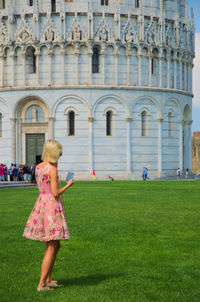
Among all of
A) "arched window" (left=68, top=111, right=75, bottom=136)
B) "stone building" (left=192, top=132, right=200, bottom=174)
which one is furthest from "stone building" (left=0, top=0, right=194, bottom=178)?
"stone building" (left=192, top=132, right=200, bottom=174)

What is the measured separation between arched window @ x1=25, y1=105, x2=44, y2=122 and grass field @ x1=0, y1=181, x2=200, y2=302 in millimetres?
35502

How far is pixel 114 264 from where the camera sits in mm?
9500

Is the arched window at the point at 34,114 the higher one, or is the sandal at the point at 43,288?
the arched window at the point at 34,114

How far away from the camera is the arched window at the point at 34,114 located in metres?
52.0

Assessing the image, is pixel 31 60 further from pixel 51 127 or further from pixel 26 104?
pixel 51 127

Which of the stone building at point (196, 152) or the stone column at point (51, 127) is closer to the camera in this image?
the stone column at point (51, 127)

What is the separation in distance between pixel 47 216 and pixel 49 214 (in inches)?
1.6

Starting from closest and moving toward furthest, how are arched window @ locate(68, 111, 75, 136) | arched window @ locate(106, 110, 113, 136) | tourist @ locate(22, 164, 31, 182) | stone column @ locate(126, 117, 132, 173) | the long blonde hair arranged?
1. the long blonde hair
2. tourist @ locate(22, 164, 31, 182)
3. arched window @ locate(68, 111, 75, 136)
4. stone column @ locate(126, 117, 132, 173)
5. arched window @ locate(106, 110, 113, 136)

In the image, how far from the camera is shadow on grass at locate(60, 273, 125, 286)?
8.20 m

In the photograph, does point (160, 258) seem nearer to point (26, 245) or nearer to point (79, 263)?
point (79, 263)

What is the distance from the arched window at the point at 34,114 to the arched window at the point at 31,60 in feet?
11.8

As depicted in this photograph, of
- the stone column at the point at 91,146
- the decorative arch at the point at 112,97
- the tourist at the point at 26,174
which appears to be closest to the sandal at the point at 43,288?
the tourist at the point at 26,174

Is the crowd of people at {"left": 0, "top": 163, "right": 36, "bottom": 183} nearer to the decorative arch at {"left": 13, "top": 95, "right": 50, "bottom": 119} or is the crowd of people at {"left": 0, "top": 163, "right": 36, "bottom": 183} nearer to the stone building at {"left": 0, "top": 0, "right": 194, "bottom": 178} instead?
the stone building at {"left": 0, "top": 0, "right": 194, "bottom": 178}

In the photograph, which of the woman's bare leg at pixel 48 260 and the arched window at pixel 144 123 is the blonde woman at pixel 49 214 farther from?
the arched window at pixel 144 123
